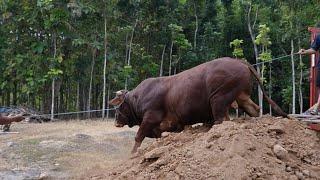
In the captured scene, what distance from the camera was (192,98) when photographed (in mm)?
7578

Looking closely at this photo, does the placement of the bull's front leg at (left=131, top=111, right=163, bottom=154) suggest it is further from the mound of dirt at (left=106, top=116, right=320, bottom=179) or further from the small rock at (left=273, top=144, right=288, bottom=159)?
the small rock at (left=273, top=144, right=288, bottom=159)

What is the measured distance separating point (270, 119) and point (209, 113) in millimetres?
1266

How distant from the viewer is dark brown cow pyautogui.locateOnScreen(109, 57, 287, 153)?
7.04 m

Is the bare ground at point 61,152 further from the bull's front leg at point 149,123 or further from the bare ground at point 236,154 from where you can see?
the bare ground at point 236,154

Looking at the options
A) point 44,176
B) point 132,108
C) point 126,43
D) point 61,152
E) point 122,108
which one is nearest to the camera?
point 44,176

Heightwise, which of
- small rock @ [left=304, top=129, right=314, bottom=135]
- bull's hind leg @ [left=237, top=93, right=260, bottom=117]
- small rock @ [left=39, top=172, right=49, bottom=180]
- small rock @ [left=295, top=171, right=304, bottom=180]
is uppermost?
bull's hind leg @ [left=237, top=93, right=260, bottom=117]

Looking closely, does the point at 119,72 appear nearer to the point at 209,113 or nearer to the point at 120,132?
the point at 120,132

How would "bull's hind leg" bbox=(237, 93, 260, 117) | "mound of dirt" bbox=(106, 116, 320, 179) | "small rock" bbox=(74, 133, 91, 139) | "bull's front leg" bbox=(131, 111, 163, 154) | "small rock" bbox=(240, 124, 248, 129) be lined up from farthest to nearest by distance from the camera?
"small rock" bbox=(74, 133, 91, 139) < "bull's front leg" bbox=(131, 111, 163, 154) < "bull's hind leg" bbox=(237, 93, 260, 117) < "small rock" bbox=(240, 124, 248, 129) < "mound of dirt" bbox=(106, 116, 320, 179)

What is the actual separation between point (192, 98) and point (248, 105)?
82cm

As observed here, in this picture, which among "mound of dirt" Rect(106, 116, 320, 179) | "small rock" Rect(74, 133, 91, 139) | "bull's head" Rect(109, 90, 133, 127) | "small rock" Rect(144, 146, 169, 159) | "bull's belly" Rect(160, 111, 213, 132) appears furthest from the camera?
"small rock" Rect(74, 133, 91, 139)

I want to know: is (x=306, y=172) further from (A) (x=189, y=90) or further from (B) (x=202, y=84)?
(A) (x=189, y=90)

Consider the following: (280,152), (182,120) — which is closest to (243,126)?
(280,152)

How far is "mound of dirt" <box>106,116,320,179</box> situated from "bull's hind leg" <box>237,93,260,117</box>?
931mm

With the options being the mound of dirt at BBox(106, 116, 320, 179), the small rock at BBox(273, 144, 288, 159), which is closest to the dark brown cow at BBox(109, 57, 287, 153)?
the mound of dirt at BBox(106, 116, 320, 179)
